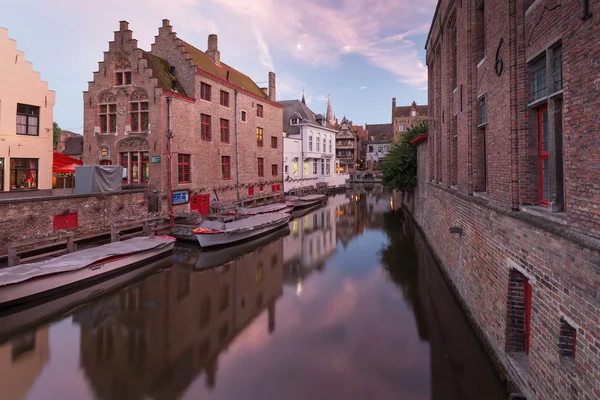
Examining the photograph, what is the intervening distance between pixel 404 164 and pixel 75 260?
23.3 m

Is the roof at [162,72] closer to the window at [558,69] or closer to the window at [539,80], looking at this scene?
the window at [539,80]

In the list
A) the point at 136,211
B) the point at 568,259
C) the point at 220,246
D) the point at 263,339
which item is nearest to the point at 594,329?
the point at 568,259

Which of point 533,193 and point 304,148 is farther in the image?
point 304,148

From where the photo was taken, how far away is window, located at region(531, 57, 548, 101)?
18.1 feet

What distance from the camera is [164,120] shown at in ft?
65.8

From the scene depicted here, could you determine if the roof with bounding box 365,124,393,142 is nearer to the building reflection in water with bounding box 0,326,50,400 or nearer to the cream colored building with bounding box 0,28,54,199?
the cream colored building with bounding box 0,28,54,199

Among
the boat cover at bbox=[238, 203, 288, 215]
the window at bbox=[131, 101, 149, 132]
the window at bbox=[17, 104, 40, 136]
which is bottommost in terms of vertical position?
the boat cover at bbox=[238, 203, 288, 215]

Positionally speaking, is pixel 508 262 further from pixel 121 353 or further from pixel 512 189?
pixel 121 353

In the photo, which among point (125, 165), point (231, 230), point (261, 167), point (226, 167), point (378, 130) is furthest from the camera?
point (378, 130)

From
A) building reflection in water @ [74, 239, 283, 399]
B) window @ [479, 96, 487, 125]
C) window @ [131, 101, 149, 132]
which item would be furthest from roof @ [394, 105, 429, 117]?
window @ [479, 96, 487, 125]

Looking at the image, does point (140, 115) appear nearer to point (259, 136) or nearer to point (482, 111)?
point (259, 136)

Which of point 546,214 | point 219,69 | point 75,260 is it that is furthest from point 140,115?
point 546,214

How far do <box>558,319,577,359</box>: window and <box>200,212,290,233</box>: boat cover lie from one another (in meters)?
14.5

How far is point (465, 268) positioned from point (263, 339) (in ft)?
18.0
